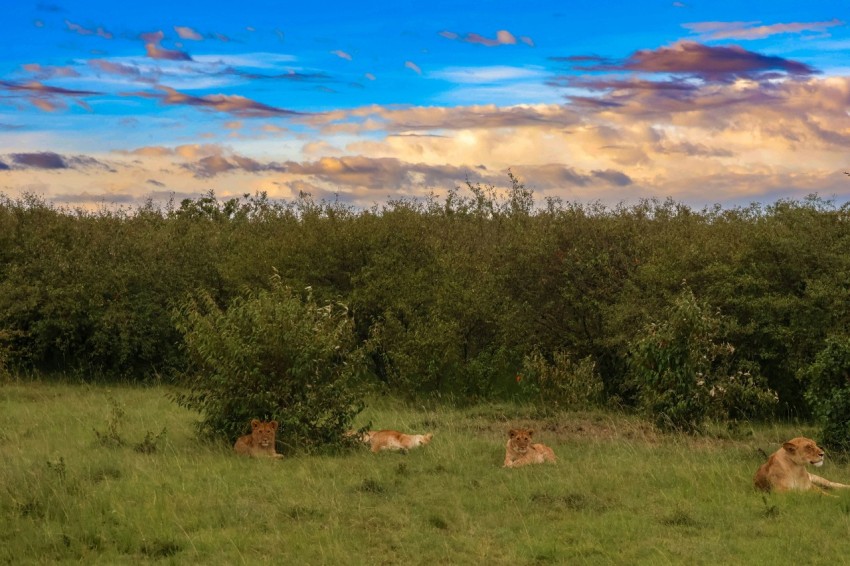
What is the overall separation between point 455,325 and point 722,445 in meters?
10.8

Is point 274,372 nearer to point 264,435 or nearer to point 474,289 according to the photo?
point 264,435

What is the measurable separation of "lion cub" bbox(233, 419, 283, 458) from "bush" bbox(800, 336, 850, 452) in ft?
26.7

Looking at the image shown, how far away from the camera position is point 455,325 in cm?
2481

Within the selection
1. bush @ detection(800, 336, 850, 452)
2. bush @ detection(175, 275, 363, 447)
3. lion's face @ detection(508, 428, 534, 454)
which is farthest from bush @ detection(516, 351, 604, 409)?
lion's face @ detection(508, 428, 534, 454)

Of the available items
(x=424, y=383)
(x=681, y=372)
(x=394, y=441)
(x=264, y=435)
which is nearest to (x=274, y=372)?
(x=264, y=435)

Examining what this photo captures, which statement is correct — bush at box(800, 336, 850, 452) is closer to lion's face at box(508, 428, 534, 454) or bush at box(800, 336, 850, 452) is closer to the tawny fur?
lion's face at box(508, 428, 534, 454)

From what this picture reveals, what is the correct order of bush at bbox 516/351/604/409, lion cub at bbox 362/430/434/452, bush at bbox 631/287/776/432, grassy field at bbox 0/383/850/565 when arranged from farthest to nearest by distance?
1. bush at bbox 516/351/604/409
2. bush at bbox 631/287/776/432
3. lion cub at bbox 362/430/434/452
4. grassy field at bbox 0/383/850/565

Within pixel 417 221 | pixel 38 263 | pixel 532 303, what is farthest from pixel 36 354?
pixel 532 303

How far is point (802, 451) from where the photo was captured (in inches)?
446

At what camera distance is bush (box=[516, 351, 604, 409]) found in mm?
21328

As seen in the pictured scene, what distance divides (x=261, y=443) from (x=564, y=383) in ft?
33.0

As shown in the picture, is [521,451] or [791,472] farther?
[521,451]

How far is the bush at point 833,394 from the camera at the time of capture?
14.2 meters

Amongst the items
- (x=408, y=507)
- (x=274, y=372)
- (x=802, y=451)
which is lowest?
(x=408, y=507)
